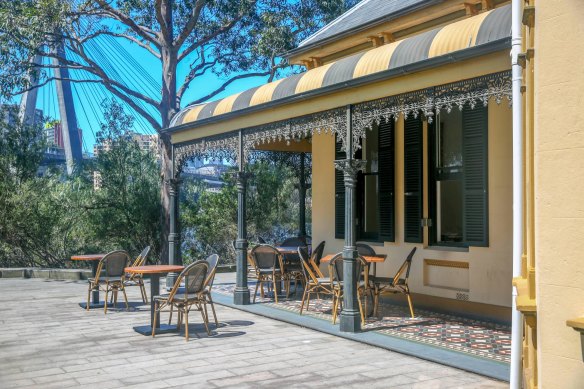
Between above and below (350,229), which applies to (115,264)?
below

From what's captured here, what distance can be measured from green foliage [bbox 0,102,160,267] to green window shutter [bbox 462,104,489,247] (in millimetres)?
10795

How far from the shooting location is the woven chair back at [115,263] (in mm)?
8805

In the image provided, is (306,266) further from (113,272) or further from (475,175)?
(113,272)

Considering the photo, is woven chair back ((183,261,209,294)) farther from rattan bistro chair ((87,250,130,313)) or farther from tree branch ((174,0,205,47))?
tree branch ((174,0,205,47))

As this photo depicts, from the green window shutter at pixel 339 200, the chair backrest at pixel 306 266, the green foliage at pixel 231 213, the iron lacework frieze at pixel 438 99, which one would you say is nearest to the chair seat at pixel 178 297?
the chair backrest at pixel 306 266

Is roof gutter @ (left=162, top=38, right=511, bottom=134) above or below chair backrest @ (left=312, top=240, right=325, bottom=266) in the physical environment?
above

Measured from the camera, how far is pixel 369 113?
7.05 metres

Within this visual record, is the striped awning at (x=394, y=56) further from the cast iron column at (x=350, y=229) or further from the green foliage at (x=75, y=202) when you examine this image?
the green foliage at (x=75, y=202)

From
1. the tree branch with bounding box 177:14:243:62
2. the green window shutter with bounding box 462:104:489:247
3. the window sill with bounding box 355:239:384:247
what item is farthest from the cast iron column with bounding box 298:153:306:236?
the tree branch with bounding box 177:14:243:62

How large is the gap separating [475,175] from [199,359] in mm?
4378

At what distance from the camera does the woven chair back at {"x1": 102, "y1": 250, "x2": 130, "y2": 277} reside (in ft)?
28.9

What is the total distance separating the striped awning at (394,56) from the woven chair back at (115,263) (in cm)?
273

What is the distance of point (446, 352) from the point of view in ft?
19.4

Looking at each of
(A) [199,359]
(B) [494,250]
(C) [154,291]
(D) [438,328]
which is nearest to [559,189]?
(A) [199,359]
